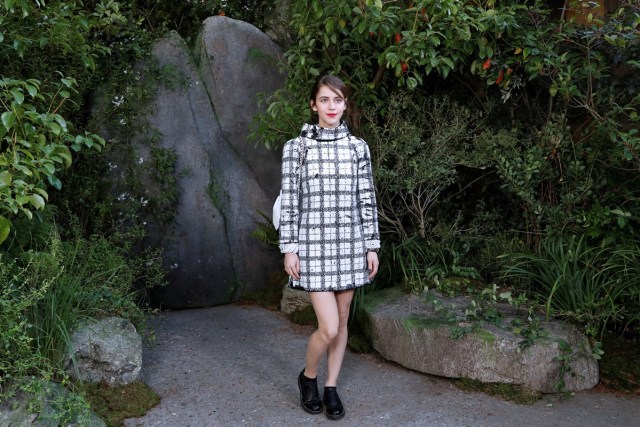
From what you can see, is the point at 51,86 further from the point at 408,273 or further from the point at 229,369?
the point at 408,273

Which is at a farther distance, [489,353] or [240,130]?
[240,130]

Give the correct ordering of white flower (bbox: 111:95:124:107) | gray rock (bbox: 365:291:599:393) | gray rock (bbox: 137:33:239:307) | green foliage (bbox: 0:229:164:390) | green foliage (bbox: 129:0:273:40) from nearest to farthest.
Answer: green foliage (bbox: 0:229:164:390)
gray rock (bbox: 365:291:599:393)
white flower (bbox: 111:95:124:107)
gray rock (bbox: 137:33:239:307)
green foliage (bbox: 129:0:273:40)

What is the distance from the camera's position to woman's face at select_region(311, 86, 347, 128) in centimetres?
344

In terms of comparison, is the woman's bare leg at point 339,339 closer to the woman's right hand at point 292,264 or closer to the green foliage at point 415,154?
the woman's right hand at point 292,264

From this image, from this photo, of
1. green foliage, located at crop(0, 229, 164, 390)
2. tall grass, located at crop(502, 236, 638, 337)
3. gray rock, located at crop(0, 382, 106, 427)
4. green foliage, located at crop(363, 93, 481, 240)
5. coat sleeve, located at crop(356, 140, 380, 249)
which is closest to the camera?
gray rock, located at crop(0, 382, 106, 427)

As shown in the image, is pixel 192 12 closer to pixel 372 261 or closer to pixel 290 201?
pixel 290 201

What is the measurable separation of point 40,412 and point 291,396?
138 cm

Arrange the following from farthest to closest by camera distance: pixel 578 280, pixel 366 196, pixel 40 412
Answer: pixel 578 280
pixel 366 196
pixel 40 412

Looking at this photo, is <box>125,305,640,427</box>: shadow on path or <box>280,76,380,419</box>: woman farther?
<box>125,305,640,427</box>: shadow on path

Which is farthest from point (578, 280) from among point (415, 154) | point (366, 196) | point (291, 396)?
point (291, 396)

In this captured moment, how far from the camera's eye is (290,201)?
350cm

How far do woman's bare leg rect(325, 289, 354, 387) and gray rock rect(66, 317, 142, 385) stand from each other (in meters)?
1.14

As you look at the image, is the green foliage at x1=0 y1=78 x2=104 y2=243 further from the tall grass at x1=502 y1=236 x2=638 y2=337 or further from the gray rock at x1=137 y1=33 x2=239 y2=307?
the tall grass at x1=502 y1=236 x2=638 y2=337

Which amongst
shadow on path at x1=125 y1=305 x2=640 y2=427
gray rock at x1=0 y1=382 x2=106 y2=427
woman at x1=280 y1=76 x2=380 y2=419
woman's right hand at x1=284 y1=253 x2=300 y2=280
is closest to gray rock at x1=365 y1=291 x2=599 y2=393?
shadow on path at x1=125 y1=305 x2=640 y2=427
